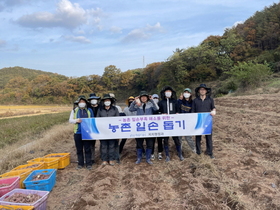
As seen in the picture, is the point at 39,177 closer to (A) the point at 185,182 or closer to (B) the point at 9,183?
(B) the point at 9,183

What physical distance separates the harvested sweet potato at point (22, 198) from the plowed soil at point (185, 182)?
1.49 feet

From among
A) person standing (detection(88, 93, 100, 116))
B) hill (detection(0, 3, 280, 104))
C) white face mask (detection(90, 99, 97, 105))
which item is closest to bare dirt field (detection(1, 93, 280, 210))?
person standing (detection(88, 93, 100, 116))

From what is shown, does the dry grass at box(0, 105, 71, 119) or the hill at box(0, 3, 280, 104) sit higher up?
the hill at box(0, 3, 280, 104)

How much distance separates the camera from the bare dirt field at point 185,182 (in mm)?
3258

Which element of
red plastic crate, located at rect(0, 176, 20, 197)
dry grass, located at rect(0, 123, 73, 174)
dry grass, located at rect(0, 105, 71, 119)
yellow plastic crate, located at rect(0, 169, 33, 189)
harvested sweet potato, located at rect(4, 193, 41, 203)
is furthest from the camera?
dry grass, located at rect(0, 105, 71, 119)

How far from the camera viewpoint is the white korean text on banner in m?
5.19

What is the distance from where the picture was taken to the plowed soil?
327 cm

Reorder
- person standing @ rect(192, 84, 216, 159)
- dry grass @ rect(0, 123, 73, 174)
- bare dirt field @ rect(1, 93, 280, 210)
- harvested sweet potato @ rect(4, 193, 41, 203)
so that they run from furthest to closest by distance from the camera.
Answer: dry grass @ rect(0, 123, 73, 174) < person standing @ rect(192, 84, 216, 159) < bare dirt field @ rect(1, 93, 280, 210) < harvested sweet potato @ rect(4, 193, 41, 203)

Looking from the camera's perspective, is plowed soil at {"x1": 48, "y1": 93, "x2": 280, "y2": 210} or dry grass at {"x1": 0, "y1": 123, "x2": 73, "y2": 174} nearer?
plowed soil at {"x1": 48, "y1": 93, "x2": 280, "y2": 210}

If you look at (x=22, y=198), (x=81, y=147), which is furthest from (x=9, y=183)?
(x=81, y=147)

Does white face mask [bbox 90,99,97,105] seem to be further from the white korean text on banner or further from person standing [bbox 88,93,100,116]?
the white korean text on banner

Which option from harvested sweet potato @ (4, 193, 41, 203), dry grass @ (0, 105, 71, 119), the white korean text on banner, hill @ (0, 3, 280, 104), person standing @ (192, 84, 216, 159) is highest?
hill @ (0, 3, 280, 104)

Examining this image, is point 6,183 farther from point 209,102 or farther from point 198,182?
point 209,102

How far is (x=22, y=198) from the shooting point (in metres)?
3.14
